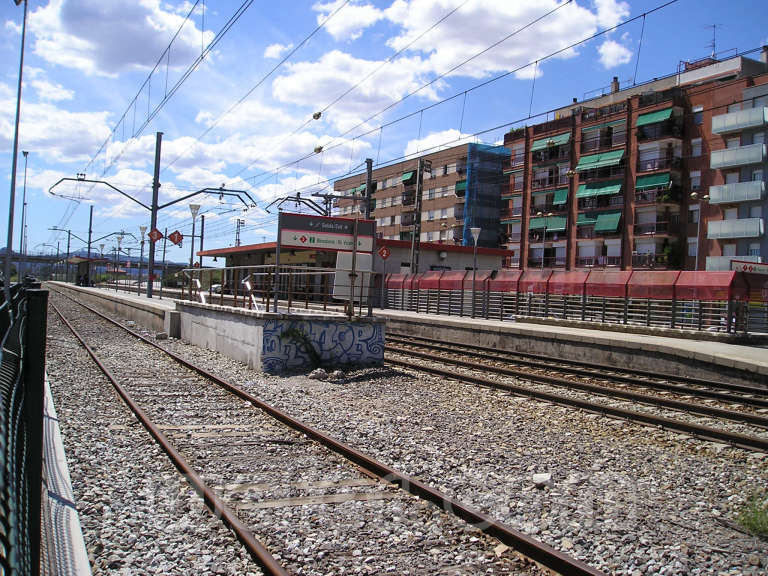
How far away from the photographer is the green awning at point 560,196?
6394 centimetres

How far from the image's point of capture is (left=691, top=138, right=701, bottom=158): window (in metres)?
54.6

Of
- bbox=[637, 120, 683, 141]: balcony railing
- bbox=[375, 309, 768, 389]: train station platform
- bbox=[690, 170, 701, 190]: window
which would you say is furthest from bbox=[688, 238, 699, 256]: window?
bbox=[375, 309, 768, 389]: train station platform

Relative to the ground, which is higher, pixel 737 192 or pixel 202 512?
pixel 737 192

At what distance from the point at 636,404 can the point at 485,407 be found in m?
3.04

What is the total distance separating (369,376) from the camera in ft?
42.3

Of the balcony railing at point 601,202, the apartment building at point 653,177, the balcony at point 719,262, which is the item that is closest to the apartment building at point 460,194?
the apartment building at point 653,177

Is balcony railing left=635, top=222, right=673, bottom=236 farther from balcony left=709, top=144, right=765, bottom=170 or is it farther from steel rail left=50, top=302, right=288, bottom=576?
steel rail left=50, top=302, right=288, bottom=576

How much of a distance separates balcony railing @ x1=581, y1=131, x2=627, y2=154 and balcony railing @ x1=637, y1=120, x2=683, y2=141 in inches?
70.4

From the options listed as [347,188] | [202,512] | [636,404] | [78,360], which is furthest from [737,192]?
[347,188]

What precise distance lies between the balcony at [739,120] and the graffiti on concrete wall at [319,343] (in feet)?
151

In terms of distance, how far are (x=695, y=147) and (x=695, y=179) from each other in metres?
2.71

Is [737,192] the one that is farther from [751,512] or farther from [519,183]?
[751,512]

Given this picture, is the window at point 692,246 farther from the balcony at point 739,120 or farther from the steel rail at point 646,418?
the steel rail at point 646,418

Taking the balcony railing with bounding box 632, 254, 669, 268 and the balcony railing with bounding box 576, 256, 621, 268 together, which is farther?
the balcony railing with bounding box 576, 256, 621, 268
